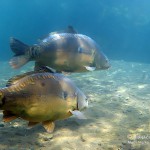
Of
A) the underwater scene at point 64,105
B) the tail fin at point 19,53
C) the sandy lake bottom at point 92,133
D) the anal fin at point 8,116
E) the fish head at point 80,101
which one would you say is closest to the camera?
the anal fin at point 8,116

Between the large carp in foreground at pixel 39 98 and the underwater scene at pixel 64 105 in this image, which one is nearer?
the large carp in foreground at pixel 39 98

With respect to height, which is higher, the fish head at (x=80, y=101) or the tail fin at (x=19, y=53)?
the tail fin at (x=19, y=53)

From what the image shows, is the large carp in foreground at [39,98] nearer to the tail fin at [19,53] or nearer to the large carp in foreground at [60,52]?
the large carp in foreground at [60,52]

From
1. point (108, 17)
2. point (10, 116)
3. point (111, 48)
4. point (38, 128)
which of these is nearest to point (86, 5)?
point (108, 17)

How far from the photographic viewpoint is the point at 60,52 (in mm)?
4594

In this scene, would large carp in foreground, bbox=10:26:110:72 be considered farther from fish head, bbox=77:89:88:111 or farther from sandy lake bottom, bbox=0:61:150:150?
sandy lake bottom, bbox=0:61:150:150

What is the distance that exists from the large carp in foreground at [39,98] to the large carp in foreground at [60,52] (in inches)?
36.0

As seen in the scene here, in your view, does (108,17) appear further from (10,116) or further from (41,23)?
(10,116)

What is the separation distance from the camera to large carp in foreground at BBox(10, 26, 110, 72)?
14.7ft

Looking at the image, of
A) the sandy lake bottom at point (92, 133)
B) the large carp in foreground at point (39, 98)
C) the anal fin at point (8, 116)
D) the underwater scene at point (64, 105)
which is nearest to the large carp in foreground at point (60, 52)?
the underwater scene at point (64, 105)

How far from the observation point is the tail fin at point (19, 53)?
4441 millimetres

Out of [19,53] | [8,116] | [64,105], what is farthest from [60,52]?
[8,116]

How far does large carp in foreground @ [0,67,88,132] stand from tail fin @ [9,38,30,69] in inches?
40.6

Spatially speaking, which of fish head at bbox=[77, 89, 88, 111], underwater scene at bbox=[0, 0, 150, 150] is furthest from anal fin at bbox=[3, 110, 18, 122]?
fish head at bbox=[77, 89, 88, 111]
